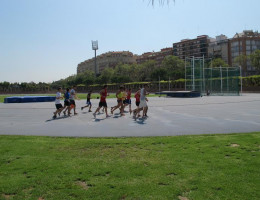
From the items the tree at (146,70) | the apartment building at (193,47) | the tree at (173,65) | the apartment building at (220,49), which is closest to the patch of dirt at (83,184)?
the tree at (173,65)

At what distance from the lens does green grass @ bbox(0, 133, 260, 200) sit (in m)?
3.73

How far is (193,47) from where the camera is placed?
367 feet

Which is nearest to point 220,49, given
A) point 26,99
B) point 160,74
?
point 160,74

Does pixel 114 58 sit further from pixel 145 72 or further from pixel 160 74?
pixel 160 74

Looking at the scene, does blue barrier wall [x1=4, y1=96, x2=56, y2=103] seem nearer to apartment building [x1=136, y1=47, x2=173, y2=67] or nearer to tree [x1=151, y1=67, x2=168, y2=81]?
tree [x1=151, y1=67, x2=168, y2=81]

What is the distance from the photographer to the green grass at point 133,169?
3.73 m

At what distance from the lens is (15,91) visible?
108562mm

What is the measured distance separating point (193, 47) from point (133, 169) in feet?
371

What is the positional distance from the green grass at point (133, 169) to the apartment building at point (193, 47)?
347ft

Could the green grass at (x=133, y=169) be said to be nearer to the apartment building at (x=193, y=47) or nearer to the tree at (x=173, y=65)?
the tree at (x=173, y=65)

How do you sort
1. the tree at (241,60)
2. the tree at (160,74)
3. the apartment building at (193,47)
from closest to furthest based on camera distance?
the tree at (241,60) → the tree at (160,74) → the apartment building at (193,47)

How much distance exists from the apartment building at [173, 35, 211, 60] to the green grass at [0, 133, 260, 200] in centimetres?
10565

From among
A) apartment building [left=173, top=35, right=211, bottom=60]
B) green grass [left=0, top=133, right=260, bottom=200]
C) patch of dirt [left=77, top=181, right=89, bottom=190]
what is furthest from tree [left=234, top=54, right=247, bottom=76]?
patch of dirt [left=77, top=181, right=89, bottom=190]

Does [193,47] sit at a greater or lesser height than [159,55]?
greater
